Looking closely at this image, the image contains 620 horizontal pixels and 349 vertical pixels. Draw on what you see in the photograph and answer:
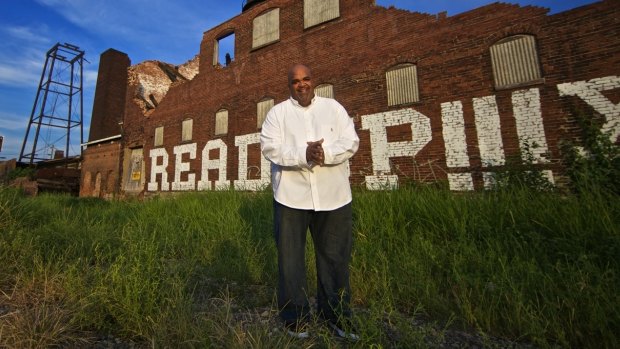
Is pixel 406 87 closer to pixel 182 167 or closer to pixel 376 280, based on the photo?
pixel 376 280

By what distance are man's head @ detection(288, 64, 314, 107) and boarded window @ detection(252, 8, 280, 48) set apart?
10731 millimetres

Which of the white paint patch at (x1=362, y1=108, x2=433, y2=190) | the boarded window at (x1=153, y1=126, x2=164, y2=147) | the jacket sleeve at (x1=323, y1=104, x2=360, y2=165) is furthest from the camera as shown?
the boarded window at (x1=153, y1=126, x2=164, y2=147)

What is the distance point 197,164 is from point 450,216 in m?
11.8

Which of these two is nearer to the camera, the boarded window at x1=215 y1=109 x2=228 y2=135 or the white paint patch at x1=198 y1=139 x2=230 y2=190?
the white paint patch at x1=198 y1=139 x2=230 y2=190

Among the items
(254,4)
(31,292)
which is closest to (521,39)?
(31,292)

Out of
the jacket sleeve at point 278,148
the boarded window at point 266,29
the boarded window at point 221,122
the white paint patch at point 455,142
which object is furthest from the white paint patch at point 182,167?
the jacket sleeve at point 278,148

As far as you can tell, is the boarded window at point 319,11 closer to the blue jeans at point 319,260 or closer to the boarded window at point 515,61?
the boarded window at point 515,61

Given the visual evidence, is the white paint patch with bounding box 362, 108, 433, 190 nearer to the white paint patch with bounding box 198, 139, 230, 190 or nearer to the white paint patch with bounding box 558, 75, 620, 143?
the white paint patch with bounding box 558, 75, 620, 143

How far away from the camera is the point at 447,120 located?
7.92 metres

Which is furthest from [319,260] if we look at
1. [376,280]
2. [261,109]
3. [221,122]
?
[221,122]

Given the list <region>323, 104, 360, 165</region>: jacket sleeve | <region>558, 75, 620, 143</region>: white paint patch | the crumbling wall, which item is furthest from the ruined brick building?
<region>323, 104, 360, 165</region>: jacket sleeve

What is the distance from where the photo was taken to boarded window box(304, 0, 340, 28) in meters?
10.4

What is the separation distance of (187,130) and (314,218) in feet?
44.7

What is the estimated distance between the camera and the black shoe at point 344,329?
178 cm
